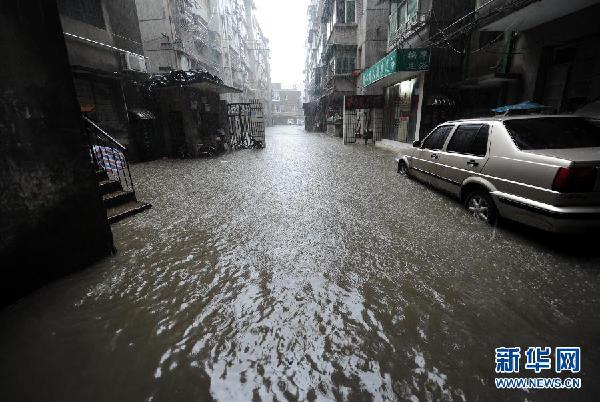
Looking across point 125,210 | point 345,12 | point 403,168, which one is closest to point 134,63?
point 125,210

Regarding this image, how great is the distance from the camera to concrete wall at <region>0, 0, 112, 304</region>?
9.38ft

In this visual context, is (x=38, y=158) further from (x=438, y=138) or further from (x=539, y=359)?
(x=438, y=138)

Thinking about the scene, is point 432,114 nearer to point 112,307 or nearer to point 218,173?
point 218,173

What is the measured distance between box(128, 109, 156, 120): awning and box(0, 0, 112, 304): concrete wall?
11629 millimetres

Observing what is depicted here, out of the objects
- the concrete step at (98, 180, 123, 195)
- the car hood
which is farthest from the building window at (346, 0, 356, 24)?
the car hood

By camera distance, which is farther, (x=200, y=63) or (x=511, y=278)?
(x=200, y=63)

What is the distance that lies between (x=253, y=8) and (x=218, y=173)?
73.6 m

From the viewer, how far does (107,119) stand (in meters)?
12.8

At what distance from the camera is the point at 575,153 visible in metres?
3.55

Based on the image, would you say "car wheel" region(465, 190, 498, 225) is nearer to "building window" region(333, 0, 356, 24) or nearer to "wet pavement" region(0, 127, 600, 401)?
"wet pavement" region(0, 127, 600, 401)

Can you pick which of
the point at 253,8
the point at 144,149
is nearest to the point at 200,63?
the point at 144,149

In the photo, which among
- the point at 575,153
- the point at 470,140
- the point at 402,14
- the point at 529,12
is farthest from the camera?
the point at 402,14

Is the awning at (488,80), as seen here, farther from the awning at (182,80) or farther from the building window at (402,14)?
the awning at (182,80)

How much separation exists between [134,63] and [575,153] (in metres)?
16.9
